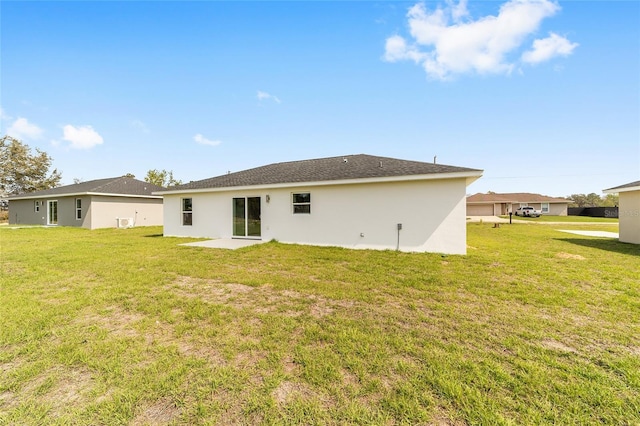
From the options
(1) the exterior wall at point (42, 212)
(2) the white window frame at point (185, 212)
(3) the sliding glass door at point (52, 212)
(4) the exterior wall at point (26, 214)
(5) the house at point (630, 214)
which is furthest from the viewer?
(4) the exterior wall at point (26, 214)

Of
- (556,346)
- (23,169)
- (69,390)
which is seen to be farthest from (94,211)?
(23,169)

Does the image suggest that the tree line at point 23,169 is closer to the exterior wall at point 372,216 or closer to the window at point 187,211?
the window at point 187,211

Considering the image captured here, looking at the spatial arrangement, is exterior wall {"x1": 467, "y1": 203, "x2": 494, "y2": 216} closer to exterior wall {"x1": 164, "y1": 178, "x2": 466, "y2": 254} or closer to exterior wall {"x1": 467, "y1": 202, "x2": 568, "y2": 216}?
exterior wall {"x1": 467, "y1": 202, "x2": 568, "y2": 216}

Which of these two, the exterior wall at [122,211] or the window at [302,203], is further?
the exterior wall at [122,211]

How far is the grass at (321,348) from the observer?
6.31ft

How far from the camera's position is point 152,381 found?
7.27 ft

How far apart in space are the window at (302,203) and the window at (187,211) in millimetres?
5864

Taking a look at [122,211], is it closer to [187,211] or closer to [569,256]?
[187,211]

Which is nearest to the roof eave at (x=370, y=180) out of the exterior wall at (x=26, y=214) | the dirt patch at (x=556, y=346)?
the dirt patch at (x=556, y=346)

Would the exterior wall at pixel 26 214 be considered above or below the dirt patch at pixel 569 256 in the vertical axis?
above

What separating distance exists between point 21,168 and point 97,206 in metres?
33.7

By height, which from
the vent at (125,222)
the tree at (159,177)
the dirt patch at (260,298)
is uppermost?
the tree at (159,177)

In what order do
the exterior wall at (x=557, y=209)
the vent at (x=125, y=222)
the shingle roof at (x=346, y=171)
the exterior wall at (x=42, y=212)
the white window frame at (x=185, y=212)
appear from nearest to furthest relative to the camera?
the shingle roof at (x=346, y=171)
the white window frame at (x=185, y=212)
the vent at (x=125, y=222)
the exterior wall at (x=42, y=212)
the exterior wall at (x=557, y=209)

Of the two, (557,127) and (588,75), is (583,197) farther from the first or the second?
(588,75)
